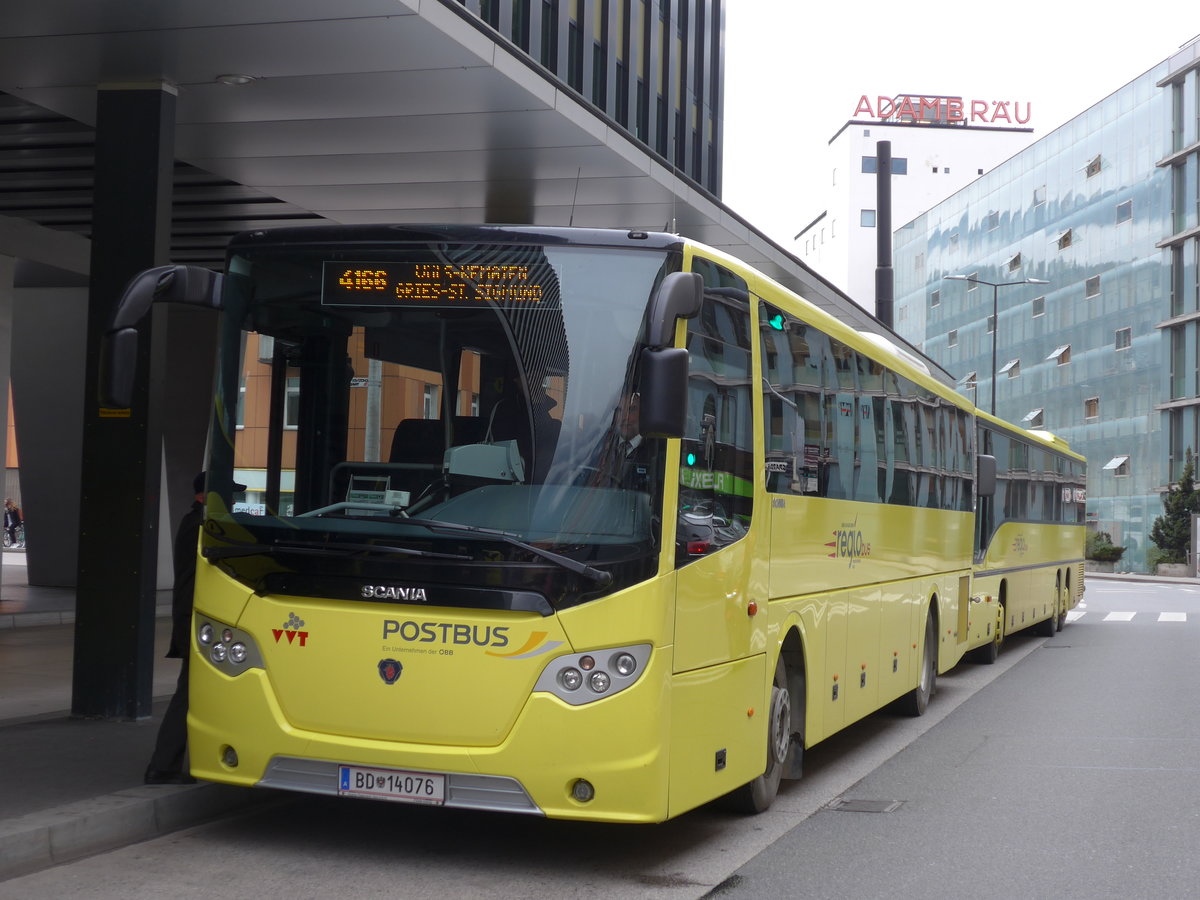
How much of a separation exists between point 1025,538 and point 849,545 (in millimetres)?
12529

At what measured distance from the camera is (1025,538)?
21.9 metres

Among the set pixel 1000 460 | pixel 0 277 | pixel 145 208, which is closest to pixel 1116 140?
pixel 1000 460

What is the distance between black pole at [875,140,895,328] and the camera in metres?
38.3

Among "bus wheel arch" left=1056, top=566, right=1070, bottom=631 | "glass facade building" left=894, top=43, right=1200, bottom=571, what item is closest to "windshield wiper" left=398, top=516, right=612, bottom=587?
"bus wheel arch" left=1056, top=566, right=1070, bottom=631

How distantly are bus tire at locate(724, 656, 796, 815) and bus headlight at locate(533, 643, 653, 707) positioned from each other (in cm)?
174

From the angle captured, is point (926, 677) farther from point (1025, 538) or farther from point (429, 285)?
point (1025, 538)

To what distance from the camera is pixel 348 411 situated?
7.13 meters

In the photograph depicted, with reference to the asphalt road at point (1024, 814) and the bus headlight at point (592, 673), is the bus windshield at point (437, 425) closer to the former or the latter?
the bus headlight at point (592, 673)

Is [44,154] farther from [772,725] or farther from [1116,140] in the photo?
[1116,140]

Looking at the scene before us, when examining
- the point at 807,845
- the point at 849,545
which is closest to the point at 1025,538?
the point at 849,545

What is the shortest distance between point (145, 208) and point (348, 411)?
4370 millimetres

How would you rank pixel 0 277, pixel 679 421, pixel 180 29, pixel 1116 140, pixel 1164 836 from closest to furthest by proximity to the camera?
pixel 679 421 < pixel 1164 836 < pixel 180 29 < pixel 0 277 < pixel 1116 140

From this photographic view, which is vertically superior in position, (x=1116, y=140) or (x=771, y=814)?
(x=1116, y=140)

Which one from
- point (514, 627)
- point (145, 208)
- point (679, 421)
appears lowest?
point (514, 627)
